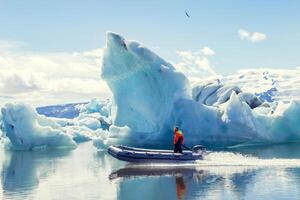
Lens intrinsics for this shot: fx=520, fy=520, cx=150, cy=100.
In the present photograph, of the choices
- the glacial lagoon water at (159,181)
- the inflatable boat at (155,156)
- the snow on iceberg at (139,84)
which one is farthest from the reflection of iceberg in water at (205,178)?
the snow on iceberg at (139,84)

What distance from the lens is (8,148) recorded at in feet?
123

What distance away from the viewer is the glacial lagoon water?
45.4 feet

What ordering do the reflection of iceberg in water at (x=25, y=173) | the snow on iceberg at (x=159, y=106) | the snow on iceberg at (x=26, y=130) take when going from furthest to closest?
1. the snow on iceberg at (x=26, y=130)
2. the snow on iceberg at (x=159, y=106)
3. the reflection of iceberg in water at (x=25, y=173)

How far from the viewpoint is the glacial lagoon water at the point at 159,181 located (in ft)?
45.4

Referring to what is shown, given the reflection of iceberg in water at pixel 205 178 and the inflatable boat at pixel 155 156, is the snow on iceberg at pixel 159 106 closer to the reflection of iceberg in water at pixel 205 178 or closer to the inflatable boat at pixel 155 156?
the reflection of iceberg in water at pixel 205 178

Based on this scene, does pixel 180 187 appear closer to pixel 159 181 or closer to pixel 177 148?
pixel 159 181

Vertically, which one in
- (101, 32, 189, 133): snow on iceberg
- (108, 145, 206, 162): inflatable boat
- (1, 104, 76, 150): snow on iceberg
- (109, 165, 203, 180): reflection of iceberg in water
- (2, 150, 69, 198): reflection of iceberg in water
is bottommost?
(2, 150, 69, 198): reflection of iceberg in water

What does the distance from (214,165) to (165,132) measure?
39.2 feet

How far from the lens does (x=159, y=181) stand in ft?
53.2

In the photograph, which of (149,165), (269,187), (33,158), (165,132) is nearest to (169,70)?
(165,132)

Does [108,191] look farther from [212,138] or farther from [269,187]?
[212,138]

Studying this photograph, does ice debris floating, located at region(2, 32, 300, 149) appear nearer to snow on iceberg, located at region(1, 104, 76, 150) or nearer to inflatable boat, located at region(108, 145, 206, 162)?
snow on iceberg, located at region(1, 104, 76, 150)

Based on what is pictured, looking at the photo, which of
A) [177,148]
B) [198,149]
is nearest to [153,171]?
[177,148]

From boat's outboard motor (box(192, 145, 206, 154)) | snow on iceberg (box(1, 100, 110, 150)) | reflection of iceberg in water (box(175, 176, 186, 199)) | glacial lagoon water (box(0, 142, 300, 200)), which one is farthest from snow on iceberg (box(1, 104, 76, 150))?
reflection of iceberg in water (box(175, 176, 186, 199))
